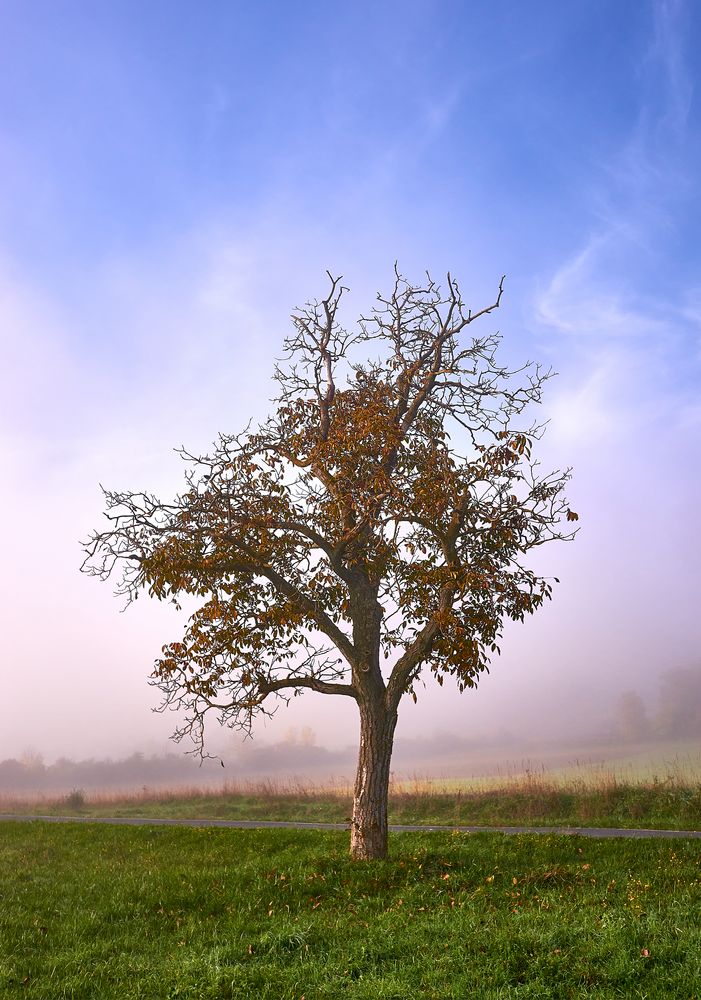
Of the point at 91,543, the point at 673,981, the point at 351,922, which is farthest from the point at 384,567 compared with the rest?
the point at 673,981

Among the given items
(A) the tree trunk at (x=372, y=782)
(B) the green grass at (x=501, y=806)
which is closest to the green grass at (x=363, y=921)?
(A) the tree trunk at (x=372, y=782)

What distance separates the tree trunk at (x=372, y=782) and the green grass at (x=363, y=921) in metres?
0.55

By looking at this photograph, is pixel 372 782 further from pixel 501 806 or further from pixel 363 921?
pixel 501 806

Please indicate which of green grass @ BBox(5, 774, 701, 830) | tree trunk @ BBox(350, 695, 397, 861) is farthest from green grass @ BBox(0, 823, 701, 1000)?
green grass @ BBox(5, 774, 701, 830)

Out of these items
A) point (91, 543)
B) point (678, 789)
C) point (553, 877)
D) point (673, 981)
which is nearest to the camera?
point (673, 981)

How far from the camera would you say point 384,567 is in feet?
62.2

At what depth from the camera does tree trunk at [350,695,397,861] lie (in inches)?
687

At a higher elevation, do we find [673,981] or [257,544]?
[257,544]

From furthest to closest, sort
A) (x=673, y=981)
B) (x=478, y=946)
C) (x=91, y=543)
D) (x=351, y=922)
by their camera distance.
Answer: (x=91, y=543) → (x=351, y=922) → (x=478, y=946) → (x=673, y=981)

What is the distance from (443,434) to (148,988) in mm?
13270

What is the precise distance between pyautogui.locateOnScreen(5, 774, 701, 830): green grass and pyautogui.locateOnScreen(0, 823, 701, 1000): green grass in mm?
6935

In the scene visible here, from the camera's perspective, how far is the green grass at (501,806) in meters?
25.4

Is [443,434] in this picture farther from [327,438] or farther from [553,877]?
[553,877]

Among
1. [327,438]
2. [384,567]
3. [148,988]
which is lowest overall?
[148,988]
